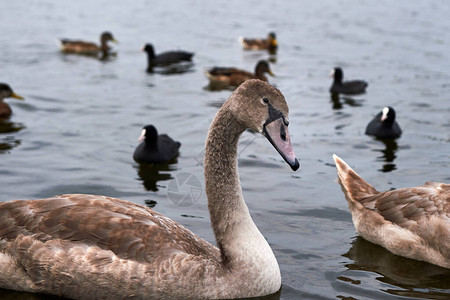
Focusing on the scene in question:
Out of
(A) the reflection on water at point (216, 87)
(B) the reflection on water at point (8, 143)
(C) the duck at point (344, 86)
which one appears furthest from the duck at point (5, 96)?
(C) the duck at point (344, 86)

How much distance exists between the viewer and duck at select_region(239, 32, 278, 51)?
2734 centimetres

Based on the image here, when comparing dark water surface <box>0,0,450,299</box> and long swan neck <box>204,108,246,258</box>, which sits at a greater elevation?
long swan neck <box>204,108,246,258</box>

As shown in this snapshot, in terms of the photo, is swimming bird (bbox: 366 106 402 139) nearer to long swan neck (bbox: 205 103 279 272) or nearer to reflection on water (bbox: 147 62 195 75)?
long swan neck (bbox: 205 103 279 272)

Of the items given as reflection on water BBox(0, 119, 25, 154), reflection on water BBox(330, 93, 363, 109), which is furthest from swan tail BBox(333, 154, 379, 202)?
reflection on water BBox(330, 93, 363, 109)

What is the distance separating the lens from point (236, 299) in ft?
22.9

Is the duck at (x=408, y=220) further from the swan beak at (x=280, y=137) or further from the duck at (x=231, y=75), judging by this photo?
the duck at (x=231, y=75)

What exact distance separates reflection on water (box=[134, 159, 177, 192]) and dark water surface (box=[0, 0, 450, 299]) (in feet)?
0.12

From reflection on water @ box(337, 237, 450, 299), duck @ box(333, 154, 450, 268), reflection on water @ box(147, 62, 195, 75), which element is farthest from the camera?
reflection on water @ box(147, 62, 195, 75)

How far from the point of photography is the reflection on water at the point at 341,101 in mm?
18438

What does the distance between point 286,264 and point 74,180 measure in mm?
4810

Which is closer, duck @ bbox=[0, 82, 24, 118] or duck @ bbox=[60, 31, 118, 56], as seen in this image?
duck @ bbox=[0, 82, 24, 118]

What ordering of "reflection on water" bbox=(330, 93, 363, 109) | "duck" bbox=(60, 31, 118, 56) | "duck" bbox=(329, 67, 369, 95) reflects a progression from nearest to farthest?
"reflection on water" bbox=(330, 93, 363, 109) < "duck" bbox=(329, 67, 369, 95) < "duck" bbox=(60, 31, 118, 56)

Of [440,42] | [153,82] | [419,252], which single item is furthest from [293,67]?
[419,252]

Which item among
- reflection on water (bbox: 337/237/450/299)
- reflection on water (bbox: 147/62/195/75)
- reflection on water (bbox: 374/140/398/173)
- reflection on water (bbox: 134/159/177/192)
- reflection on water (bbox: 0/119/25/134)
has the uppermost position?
reflection on water (bbox: 147/62/195/75)
